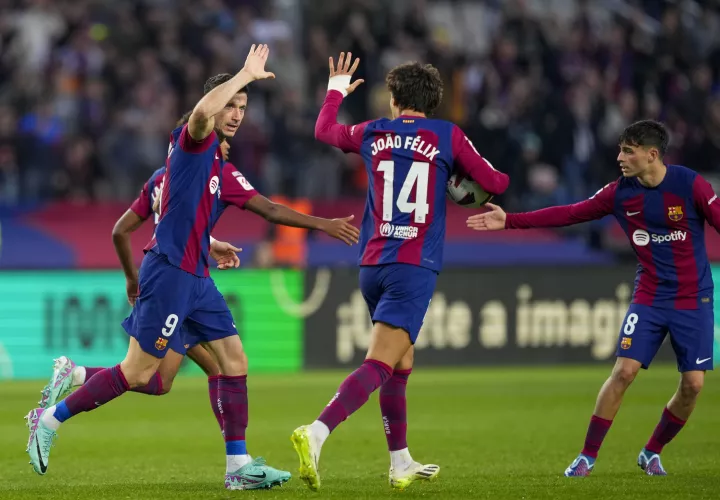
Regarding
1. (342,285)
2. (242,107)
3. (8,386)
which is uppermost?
(242,107)

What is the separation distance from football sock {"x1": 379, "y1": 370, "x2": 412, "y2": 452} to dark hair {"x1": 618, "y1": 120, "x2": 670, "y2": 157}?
2.00 meters

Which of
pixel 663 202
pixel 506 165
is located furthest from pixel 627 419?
pixel 506 165

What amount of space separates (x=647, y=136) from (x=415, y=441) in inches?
137

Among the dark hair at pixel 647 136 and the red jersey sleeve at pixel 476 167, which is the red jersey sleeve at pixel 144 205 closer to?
the red jersey sleeve at pixel 476 167

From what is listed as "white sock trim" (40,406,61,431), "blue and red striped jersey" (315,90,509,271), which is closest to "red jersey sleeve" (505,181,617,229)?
"blue and red striped jersey" (315,90,509,271)

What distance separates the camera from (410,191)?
6.63 metres

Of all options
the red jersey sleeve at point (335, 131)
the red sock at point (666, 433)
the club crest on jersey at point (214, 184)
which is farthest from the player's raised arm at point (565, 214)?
the club crest on jersey at point (214, 184)

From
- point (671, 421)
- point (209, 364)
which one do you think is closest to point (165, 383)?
point (209, 364)

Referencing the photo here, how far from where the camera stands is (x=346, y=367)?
614 inches

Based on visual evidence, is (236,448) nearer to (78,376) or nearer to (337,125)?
(78,376)

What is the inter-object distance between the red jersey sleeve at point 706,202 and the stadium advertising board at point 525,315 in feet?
27.1

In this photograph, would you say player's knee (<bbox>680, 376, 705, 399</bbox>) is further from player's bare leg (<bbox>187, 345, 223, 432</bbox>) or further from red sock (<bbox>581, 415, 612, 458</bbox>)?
player's bare leg (<bbox>187, 345, 223, 432</bbox>)

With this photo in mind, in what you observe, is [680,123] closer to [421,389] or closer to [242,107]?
[421,389]

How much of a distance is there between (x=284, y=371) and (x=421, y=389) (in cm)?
228
